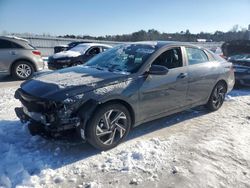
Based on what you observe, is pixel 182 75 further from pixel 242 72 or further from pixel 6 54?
pixel 6 54

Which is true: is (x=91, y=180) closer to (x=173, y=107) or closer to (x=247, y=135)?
(x=173, y=107)

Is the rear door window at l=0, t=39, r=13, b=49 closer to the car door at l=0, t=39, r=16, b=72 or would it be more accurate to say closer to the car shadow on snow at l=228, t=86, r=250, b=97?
the car door at l=0, t=39, r=16, b=72

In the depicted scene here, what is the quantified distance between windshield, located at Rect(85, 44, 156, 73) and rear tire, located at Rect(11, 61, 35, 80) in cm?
604

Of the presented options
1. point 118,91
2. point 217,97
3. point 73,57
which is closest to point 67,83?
point 118,91

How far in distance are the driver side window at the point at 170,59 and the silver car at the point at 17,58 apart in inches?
253

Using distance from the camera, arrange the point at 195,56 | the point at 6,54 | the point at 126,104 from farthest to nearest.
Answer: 1. the point at 6,54
2. the point at 195,56
3. the point at 126,104

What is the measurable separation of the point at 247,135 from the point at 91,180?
306 centimetres

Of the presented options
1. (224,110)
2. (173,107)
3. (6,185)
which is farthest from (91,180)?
(224,110)

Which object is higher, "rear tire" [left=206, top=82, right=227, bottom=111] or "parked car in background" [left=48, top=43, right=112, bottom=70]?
"parked car in background" [left=48, top=43, right=112, bottom=70]

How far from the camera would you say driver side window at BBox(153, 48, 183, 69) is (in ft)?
16.6

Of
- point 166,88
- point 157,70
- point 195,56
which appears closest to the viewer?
point 157,70

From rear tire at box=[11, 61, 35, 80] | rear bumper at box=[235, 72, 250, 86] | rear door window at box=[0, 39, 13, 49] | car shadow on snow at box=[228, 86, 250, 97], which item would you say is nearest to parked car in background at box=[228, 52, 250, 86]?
rear bumper at box=[235, 72, 250, 86]

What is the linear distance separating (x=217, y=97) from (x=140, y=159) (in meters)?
3.27

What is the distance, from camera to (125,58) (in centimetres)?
511
